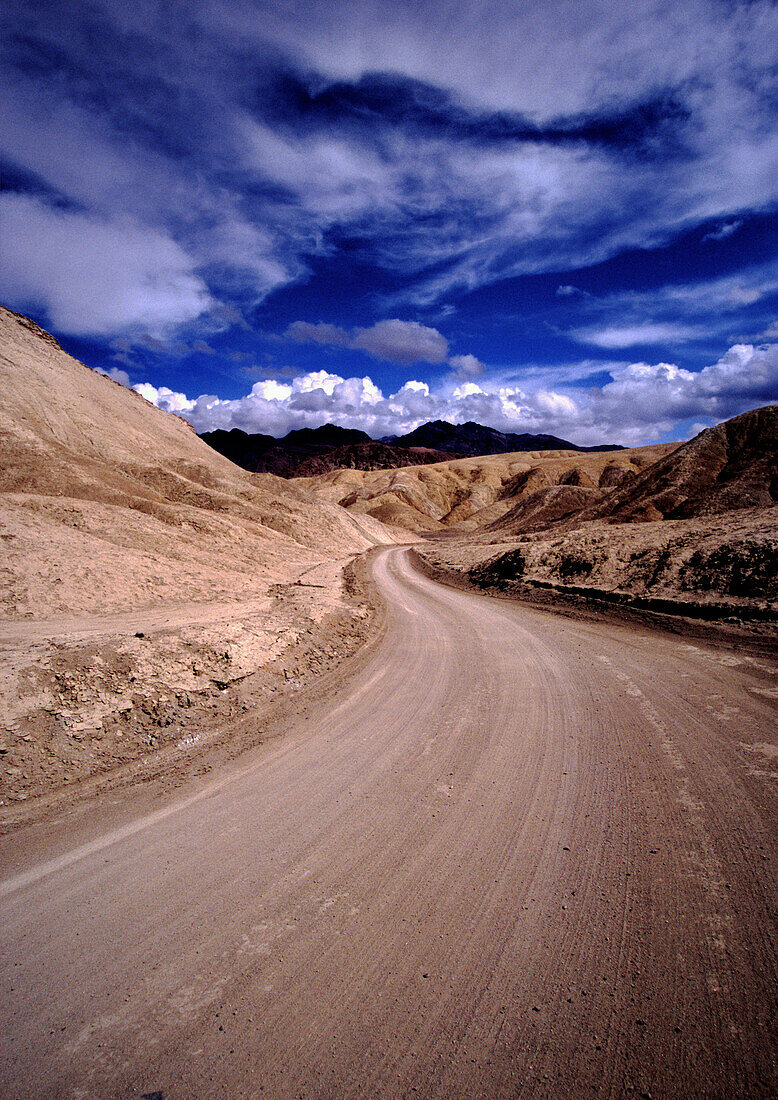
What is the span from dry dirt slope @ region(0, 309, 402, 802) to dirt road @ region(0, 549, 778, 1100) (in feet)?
5.73

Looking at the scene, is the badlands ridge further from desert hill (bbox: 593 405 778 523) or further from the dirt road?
the dirt road

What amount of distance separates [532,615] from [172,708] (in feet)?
33.4

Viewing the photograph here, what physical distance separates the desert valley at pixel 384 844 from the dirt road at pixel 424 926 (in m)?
0.02

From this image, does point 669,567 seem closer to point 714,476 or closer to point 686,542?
point 686,542

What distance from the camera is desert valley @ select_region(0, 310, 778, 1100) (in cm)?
267

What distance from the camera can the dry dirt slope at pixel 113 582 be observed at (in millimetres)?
6113

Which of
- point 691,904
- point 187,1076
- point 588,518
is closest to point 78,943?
point 187,1076

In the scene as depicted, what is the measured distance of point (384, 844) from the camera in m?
4.33

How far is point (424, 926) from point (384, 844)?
0.91m

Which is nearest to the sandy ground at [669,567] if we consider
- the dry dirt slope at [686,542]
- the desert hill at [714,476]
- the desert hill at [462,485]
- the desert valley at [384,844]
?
the dry dirt slope at [686,542]

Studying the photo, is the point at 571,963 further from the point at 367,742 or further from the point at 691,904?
the point at 367,742

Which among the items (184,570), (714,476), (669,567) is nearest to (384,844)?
(669,567)

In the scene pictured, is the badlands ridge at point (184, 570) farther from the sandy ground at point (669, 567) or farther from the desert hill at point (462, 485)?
the desert hill at point (462, 485)

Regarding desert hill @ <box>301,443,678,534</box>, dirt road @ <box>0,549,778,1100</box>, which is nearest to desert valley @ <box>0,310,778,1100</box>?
dirt road @ <box>0,549,778,1100</box>
